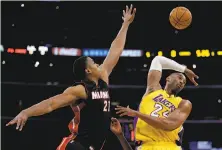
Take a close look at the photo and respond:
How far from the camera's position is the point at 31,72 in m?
23.4

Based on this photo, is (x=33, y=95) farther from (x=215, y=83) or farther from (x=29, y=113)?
(x=29, y=113)

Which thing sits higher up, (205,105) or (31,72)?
(31,72)

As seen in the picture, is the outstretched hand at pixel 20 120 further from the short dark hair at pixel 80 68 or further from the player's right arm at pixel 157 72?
the player's right arm at pixel 157 72

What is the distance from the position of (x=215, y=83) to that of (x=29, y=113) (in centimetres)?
Answer: 1878

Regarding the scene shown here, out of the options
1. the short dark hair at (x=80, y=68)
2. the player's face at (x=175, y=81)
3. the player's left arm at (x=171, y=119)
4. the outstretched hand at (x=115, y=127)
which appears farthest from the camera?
the player's face at (x=175, y=81)

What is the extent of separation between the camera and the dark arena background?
71.9 ft

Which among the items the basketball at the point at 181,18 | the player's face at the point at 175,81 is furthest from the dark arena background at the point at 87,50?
the player's face at the point at 175,81

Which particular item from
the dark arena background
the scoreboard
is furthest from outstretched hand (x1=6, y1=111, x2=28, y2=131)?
the scoreboard

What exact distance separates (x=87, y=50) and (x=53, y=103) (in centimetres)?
1891

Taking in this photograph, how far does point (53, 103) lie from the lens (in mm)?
4859

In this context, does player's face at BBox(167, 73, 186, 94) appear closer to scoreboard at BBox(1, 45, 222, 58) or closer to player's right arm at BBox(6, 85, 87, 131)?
player's right arm at BBox(6, 85, 87, 131)

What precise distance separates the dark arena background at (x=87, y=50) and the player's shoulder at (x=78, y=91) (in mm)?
16076

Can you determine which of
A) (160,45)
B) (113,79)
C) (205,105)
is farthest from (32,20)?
(205,105)

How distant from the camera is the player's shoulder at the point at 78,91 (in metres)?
5.00
